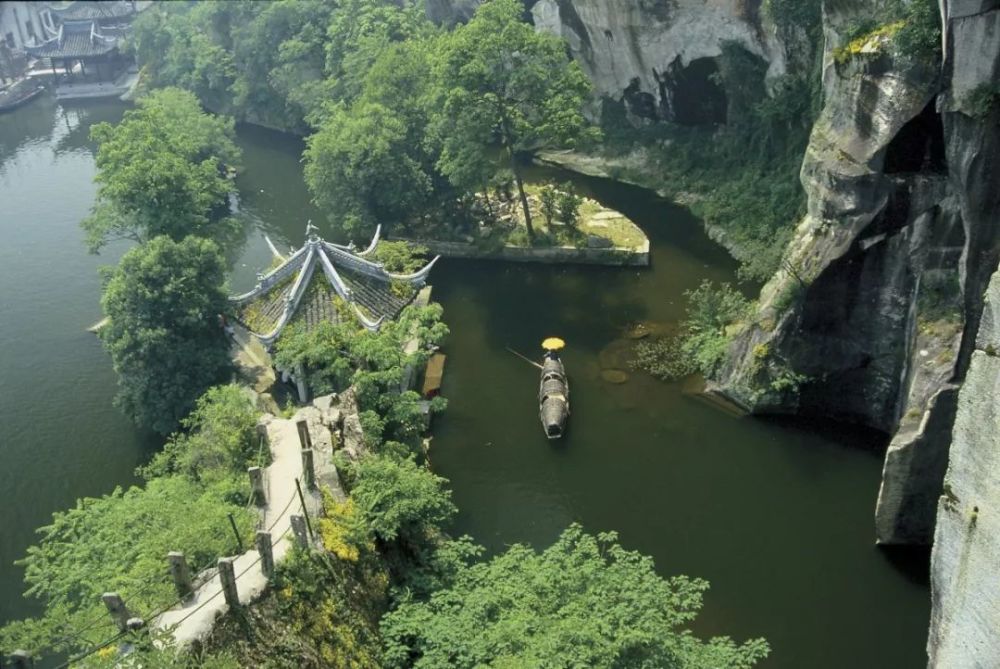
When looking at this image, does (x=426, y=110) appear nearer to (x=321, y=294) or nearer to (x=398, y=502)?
(x=321, y=294)

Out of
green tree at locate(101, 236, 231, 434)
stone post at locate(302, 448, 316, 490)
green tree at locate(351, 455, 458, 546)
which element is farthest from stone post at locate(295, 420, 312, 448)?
green tree at locate(101, 236, 231, 434)

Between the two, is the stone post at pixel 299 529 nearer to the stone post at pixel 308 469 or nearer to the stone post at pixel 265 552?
the stone post at pixel 265 552

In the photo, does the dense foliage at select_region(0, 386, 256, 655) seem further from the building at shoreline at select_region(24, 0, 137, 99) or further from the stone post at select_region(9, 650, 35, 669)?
the building at shoreline at select_region(24, 0, 137, 99)

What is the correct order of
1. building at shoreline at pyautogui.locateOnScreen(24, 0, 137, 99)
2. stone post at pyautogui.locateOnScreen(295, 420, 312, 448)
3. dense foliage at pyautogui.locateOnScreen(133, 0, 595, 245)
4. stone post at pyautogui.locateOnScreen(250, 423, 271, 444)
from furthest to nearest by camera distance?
building at shoreline at pyautogui.locateOnScreen(24, 0, 137, 99)
dense foliage at pyautogui.locateOnScreen(133, 0, 595, 245)
stone post at pyautogui.locateOnScreen(250, 423, 271, 444)
stone post at pyautogui.locateOnScreen(295, 420, 312, 448)

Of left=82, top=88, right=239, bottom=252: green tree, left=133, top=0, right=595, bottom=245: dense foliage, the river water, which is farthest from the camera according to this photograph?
left=133, top=0, right=595, bottom=245: dense foliage

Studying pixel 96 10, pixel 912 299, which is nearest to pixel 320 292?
pixel 912 299

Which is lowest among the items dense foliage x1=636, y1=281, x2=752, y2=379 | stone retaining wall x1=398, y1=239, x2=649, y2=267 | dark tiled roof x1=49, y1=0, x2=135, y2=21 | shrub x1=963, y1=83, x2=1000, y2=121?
dense foliage x1=636, y1=281, x2=752, y2=379
